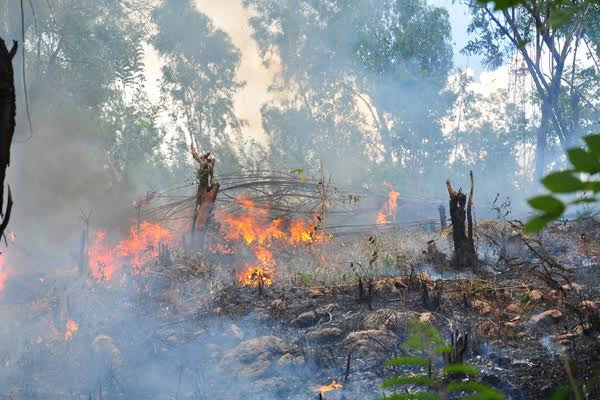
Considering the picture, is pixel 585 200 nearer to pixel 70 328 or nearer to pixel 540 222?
pixel 540 222

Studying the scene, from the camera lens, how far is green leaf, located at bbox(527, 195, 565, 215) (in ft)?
2.82

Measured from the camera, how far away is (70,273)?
34.5ft

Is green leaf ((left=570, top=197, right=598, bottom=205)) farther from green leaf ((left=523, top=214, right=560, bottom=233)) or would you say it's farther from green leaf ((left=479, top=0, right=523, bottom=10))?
green leaf ((left=479, top=0, right=523, bottom=10))

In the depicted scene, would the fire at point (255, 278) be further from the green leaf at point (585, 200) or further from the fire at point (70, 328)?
the green leaf at point (585, 200)

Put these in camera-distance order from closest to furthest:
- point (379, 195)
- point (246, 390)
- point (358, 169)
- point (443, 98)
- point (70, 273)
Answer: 1. point (246, 390)
2. point (70, 273)
3. point (379, 195)
4. point (443, 98)
5. point (358, 169)

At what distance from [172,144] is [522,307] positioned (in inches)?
1270

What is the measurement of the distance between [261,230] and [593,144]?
12206 mm

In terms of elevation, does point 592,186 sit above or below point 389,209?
below

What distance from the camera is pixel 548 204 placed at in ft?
2.85


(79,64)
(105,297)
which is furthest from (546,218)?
(79,64)

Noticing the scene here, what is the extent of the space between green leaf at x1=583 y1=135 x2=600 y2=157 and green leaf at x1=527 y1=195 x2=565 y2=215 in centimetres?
10

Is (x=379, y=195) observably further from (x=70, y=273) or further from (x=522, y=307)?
(x=522, y=307)

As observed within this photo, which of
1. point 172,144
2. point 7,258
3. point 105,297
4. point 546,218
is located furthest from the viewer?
point 172,144

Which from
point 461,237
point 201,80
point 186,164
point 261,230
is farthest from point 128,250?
point 186,164
